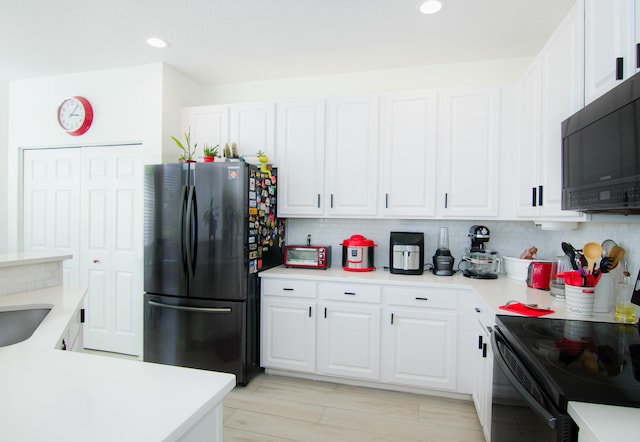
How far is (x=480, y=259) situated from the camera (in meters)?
2.70

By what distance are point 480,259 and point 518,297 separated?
0.65 m

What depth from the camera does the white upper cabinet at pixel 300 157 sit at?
119 inches

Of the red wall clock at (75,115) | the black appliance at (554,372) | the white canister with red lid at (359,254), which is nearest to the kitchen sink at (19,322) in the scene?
the white canister with red lid at (359,254)

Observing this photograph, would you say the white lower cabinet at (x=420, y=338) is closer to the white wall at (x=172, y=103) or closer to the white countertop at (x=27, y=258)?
the white countertop at (x=27, y=258)

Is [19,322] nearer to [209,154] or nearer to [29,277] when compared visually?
[29,277]

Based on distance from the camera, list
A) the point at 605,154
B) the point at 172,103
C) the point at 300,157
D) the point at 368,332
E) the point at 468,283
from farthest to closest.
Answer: the point at 172,103, the point at 300,157, the point at 368,332, the point at 468,283, the point at 605,154

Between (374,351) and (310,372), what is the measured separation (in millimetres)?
565

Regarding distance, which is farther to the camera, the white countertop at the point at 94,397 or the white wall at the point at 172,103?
the white wall at the point at 172,103

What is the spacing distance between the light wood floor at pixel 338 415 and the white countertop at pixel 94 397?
1.38m

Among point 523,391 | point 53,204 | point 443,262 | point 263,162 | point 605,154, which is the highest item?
point 263,162

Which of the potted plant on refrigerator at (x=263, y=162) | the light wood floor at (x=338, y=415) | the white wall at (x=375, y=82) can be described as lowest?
the light wood floor at (x=338, y=415)

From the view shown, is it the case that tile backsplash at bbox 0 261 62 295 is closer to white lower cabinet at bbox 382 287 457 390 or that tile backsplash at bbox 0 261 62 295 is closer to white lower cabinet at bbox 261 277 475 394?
white lower cabinet at bbox 261 277 475 394

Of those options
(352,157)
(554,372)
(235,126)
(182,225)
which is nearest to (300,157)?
(352,157)

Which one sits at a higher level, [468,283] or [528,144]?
[528,144]
